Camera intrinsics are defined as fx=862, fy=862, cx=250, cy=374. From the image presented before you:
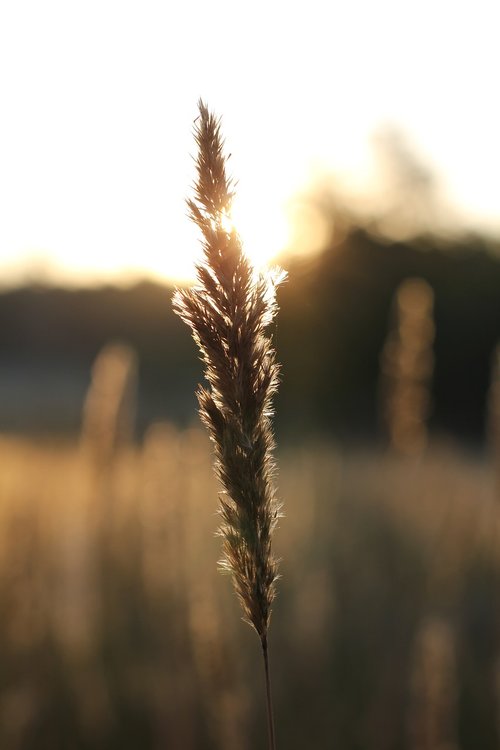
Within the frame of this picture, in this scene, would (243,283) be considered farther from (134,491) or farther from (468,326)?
(468,326)

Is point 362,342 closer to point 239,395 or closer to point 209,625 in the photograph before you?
point 209,625

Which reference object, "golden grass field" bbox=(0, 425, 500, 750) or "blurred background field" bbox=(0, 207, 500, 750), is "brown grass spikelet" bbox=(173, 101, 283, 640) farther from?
"golden grass field" bbox=(0, 425, 500, 750)

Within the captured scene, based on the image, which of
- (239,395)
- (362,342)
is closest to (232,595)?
(239,395)

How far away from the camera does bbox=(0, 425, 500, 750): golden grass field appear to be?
3.94 meters

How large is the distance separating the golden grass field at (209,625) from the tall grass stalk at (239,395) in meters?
1.63

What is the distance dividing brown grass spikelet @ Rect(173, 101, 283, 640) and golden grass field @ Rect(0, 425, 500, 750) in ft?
5.35

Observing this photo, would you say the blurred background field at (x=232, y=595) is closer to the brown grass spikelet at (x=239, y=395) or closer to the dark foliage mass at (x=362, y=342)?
the brown grass spikelet at (x=239, y=395)

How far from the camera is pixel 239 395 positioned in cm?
125

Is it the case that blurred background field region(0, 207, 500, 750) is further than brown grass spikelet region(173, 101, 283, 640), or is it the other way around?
blurred background field region(0, 207, 500, 750)

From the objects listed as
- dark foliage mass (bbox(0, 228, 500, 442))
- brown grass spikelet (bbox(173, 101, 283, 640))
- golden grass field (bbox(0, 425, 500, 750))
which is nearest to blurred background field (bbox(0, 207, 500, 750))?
golden grass field (bbox(0, 425, 500, 750))

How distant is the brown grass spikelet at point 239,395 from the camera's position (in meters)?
1.23

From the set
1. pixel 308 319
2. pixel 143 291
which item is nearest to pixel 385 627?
pixel 308 319

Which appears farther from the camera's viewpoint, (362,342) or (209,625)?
(362,342)

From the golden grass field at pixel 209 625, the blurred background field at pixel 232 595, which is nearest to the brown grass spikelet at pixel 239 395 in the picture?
the blurred background field at pixel 232 595
